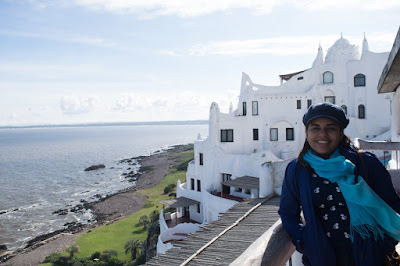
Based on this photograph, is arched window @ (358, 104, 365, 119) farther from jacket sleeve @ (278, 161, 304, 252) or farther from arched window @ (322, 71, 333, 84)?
jacket sleeve @ (278, 161, 304, 252)

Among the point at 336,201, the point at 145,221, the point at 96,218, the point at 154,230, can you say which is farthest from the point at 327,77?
the point at 96,218

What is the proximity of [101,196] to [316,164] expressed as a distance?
183ft

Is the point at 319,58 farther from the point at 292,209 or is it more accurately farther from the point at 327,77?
the point at 292,209

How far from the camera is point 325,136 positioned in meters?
2.94

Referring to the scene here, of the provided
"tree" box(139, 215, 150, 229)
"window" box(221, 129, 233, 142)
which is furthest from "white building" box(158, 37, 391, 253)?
"tree" box(139, 215, 150, 229)

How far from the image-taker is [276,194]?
1591 centimetres

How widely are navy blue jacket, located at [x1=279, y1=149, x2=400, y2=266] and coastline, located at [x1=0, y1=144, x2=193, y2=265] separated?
1366 inches

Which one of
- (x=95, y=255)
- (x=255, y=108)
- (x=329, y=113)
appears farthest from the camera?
(x=255, y=108)

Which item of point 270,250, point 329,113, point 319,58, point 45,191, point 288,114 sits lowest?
point 45,191

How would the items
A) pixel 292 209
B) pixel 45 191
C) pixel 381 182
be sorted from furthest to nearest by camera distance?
pixel 45 191 → pixel 292 209 → pixel 381 182

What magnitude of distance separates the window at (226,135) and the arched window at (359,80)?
12615 mm

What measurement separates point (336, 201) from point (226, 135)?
2649 cm

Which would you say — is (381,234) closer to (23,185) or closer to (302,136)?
(302,136)

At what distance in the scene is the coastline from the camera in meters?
32.9
